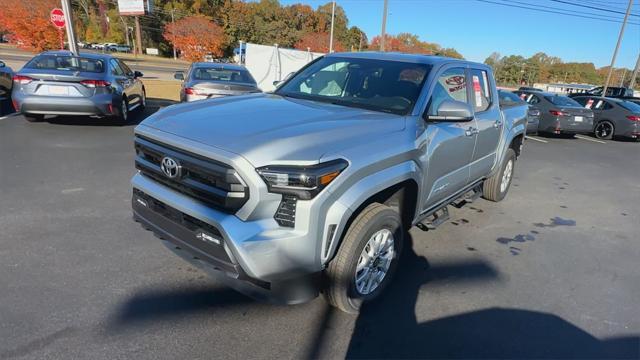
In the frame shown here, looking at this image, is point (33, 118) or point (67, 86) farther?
point (33, 118)

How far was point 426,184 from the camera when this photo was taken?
10.7 feet

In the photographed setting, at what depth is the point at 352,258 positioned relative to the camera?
101 inches

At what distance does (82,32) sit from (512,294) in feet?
293

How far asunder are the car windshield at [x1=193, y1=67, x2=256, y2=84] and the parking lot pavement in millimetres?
4779

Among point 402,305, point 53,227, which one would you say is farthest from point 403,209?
point 53,227

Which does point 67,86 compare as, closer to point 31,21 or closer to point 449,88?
point 449,88

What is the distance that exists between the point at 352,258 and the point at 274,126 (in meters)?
1.01

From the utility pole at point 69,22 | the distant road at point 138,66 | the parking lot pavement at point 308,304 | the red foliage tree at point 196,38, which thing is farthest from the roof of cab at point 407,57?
the red foliage tree at point 196,38

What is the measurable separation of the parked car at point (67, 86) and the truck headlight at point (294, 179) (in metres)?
7.09

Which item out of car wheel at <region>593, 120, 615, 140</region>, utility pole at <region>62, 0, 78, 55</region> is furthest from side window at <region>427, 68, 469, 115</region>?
car wheel at <region>593, 120, 615, 140</region>

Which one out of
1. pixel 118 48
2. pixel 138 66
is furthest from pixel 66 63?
pixel 118 48

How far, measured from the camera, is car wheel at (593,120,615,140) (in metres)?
14.3

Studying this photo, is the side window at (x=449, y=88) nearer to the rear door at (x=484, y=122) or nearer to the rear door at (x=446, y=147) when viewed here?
the rear door at (x=446, y=147)

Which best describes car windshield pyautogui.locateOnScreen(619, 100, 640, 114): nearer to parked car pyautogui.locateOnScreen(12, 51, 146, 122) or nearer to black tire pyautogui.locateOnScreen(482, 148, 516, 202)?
black tire pyautogui.locateOnScreen(482, 148, 516, 202)
